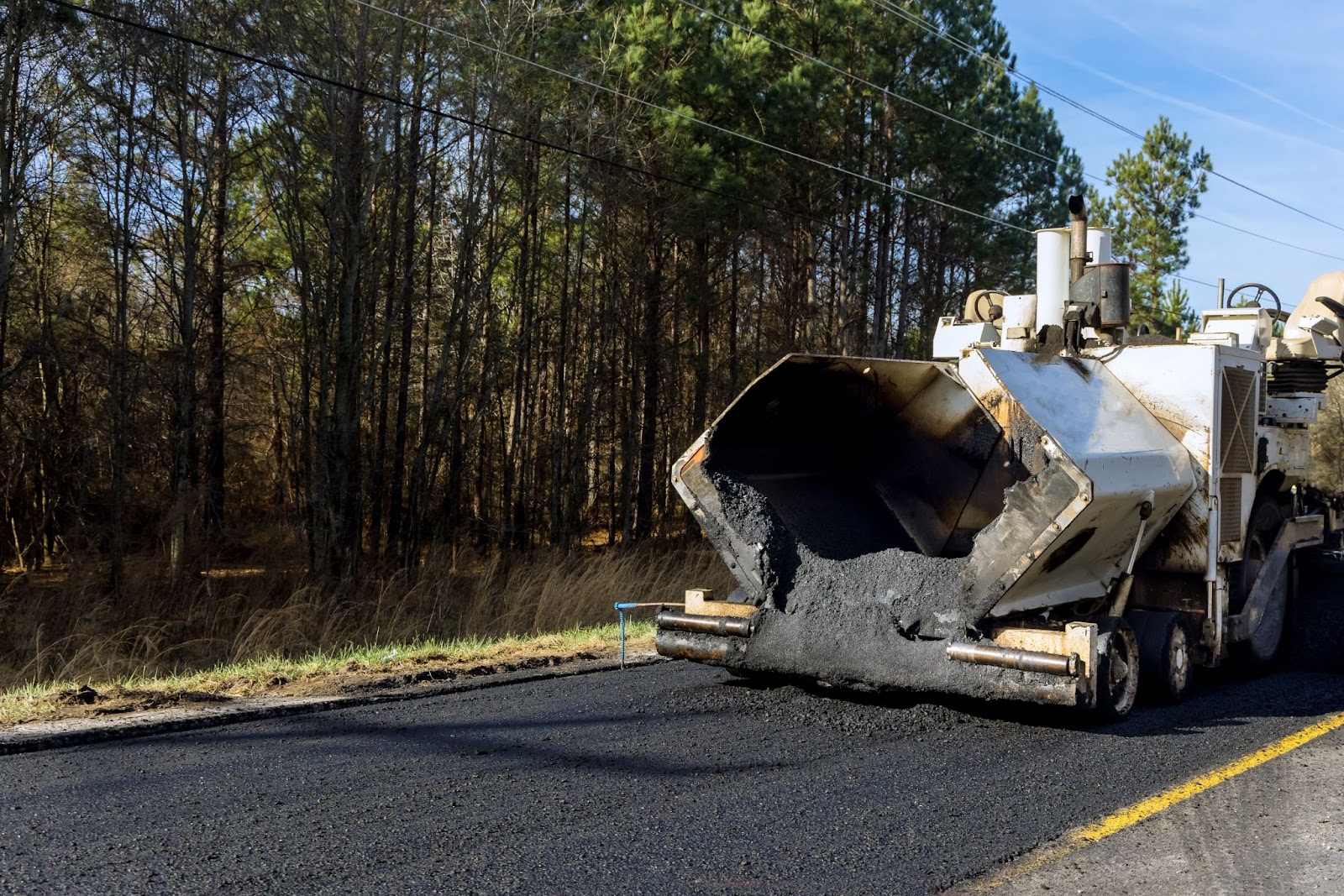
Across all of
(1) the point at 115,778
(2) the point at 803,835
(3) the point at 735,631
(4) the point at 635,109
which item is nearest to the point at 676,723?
(3) the point at 735,631

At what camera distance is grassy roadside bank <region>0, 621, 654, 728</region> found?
249 inches

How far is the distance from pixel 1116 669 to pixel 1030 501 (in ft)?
3.90

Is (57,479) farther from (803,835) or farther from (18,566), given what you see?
(803,835)

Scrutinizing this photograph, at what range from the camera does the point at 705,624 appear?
7168mm

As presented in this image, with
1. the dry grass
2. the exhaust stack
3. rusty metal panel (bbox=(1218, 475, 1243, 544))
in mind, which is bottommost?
the dry grass

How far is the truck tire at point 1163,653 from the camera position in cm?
685

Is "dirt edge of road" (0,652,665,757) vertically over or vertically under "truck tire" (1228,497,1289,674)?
under

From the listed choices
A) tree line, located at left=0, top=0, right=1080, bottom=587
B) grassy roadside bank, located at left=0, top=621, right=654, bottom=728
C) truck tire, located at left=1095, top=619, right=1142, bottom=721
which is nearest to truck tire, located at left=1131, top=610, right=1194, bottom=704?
truck tire, located at left=1095, top=619, right=1142, bottom=721

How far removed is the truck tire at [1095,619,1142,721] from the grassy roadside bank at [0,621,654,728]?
3.54 m

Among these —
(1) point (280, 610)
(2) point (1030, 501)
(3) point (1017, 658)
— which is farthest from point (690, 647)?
(1) point (280, 610)

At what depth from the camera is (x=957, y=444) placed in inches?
296

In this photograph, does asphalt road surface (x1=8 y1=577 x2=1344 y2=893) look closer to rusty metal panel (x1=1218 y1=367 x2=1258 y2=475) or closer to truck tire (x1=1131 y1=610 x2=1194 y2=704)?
truck tire (x1=1131 y1=610 x2=1194 y2=704)

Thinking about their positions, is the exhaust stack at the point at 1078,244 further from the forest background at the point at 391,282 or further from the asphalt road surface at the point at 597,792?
the forest background at the point at 391,282

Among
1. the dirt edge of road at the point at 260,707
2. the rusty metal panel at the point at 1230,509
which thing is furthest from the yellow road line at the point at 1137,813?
the dirt edge of road at the point at 260,707
